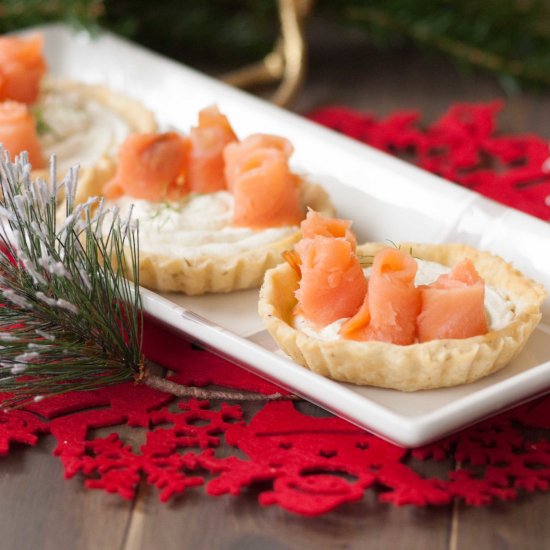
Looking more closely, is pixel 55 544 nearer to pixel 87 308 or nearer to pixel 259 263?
pixel 87 308

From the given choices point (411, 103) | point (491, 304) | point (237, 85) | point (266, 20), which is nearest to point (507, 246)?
point (491, 304)

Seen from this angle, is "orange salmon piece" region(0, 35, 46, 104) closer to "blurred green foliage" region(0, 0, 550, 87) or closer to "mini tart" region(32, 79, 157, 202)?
"mini tart" region(32, 79, 157, 202)

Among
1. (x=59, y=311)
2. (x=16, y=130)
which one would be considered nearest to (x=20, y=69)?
(x=16, y=130)

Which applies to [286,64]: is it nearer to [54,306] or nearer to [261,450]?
[54,306]

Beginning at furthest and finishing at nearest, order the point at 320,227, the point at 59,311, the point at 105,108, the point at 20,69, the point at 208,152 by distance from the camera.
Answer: the point at 105,108 < the point at 20,69 < the point at 208,152 < the point at 320,227 < the point at 59,311

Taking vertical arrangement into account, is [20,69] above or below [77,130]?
above

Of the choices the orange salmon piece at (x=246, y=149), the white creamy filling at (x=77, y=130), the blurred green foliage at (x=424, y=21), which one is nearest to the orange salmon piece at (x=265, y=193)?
the orange salmon piece at (x=246, y=149)

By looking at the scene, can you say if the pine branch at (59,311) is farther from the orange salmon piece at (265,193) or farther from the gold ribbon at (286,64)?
the gold ribbon at (286,64)
